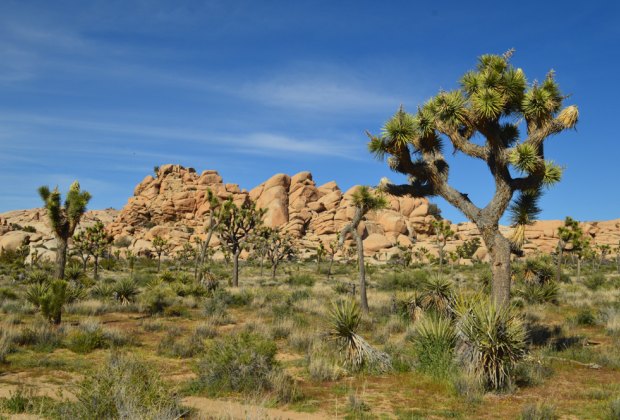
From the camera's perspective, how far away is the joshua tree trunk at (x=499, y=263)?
11266 millimetres

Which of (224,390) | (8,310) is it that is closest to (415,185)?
(224,390)

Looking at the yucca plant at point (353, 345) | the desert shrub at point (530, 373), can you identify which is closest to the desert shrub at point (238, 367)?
the yucca plant at point (353, 345)

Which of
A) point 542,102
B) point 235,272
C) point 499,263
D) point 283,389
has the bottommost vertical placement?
point 283,389

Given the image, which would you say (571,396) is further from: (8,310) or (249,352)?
(8,310)

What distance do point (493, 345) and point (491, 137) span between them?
568 centimetres

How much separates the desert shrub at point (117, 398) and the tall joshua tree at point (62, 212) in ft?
48.9

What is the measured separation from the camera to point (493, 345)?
852 cm

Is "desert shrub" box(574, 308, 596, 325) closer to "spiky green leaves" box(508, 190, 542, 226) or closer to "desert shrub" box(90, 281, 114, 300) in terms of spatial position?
"spiky green leaves" box(508, 190, 542, 226)

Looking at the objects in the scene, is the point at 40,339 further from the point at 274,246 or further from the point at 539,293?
the point at 274,246

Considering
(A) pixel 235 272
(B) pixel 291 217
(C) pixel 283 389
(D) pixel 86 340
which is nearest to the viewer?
(C) pixel 283 389

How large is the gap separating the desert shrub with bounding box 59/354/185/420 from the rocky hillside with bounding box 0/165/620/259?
70.3 metres

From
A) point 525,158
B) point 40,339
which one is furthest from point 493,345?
point 40,339

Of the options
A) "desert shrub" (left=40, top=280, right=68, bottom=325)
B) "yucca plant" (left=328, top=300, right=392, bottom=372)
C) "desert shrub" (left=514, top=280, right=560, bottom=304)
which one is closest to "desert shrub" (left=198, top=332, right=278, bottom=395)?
"yucca plant" (left=328, top=300, right=392, bottom=372)

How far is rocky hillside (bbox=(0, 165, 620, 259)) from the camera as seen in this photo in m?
83.5
